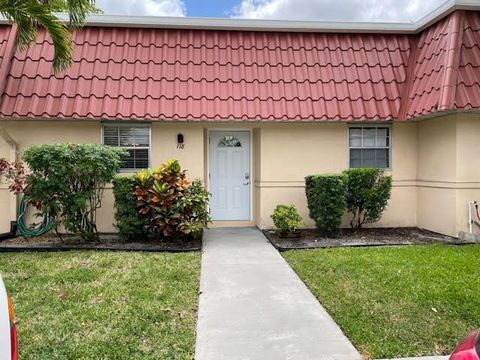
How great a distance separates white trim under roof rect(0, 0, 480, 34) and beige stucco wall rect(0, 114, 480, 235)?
99.8 inches

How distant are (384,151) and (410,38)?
310 centimetres

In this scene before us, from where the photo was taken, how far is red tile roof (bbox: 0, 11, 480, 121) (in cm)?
894

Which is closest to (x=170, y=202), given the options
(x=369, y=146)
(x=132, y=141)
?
(x=132, y=141)

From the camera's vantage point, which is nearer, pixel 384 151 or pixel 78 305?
pixel 78 305

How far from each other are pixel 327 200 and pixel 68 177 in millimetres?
5098

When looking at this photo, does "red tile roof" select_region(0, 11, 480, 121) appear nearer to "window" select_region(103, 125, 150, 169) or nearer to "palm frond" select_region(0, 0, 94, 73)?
"window" select_region(103, 125, 150, 169)

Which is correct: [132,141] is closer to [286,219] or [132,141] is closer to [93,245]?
[93,245]

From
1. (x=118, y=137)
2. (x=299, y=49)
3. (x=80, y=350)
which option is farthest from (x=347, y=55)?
(x=80, y=350)

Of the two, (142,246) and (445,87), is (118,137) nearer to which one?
(142,246)

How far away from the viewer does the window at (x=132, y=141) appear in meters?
9.59

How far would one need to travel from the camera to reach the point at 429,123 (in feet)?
31.2

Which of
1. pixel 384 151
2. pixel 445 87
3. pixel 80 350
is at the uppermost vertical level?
pixel 445 87

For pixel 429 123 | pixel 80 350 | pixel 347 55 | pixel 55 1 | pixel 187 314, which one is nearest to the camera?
pixel 80 350

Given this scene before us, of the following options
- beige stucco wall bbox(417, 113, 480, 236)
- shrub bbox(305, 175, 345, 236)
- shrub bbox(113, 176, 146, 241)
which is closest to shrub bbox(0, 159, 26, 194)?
shrub bbox(113, 176, 146, 241)
